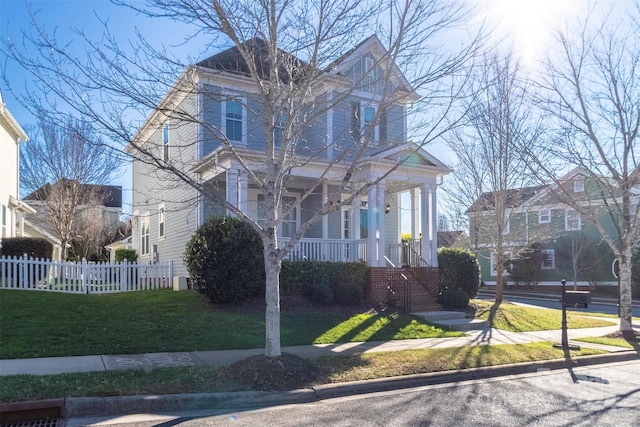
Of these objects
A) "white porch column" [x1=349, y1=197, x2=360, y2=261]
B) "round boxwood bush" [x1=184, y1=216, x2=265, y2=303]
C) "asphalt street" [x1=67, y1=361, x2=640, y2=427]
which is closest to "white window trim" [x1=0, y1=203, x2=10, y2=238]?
"round boxwood bush" [x1=184, y1=216, x2=265, y2=303]

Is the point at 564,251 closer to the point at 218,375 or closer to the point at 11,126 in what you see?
the point at 218,375

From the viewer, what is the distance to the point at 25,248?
17.9 meters

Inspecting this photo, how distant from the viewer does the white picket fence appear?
47.8ft

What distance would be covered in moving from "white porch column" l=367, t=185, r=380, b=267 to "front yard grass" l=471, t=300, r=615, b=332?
3.54m

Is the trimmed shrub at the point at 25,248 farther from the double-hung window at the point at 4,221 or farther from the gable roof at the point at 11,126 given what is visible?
the gable roof at the point at 11,126

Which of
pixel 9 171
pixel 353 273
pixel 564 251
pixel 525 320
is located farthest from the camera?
pixel 564 251

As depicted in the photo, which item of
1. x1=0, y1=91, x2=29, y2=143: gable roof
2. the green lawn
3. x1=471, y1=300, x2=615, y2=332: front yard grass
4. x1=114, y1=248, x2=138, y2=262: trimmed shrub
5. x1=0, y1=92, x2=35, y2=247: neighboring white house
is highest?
x1=0, y1=91, x2=29, y2=143: gable roof

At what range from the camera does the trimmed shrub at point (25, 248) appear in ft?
58.7

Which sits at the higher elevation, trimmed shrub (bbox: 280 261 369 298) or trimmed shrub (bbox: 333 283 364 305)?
trimmed shrub (bbox: 280 261 369 298)

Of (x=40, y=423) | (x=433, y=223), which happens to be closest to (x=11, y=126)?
(x=433, y=223)

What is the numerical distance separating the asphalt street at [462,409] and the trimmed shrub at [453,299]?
7.66 metres

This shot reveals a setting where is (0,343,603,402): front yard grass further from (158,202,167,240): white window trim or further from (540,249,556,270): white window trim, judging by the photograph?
(540,249,556,270): white window trim

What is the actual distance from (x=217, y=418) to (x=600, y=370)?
7161 millimetres

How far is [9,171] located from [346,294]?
692 inches
